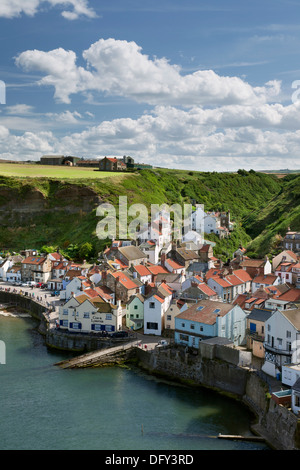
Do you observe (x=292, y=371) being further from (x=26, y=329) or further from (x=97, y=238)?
(x=97, y=238)

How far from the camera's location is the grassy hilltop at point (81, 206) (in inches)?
3519

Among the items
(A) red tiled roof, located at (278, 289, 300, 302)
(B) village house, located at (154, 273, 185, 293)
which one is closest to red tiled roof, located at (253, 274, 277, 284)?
(B) village house, located at (154, 273, 185, 293)

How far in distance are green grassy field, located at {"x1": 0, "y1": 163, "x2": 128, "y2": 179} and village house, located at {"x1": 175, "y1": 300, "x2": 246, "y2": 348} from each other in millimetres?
75285

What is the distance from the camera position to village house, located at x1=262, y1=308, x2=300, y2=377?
109 ft

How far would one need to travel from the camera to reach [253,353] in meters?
37.7

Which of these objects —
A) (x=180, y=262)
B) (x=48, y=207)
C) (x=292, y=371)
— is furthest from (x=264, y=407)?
(x=48, y=207)

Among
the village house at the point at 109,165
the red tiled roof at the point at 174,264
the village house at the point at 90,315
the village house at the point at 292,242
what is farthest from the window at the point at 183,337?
the village house at the point at 109,165

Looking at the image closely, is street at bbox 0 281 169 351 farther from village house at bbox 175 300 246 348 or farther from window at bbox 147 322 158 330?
village house at bbox 175 300 246 348

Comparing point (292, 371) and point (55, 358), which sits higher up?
point (292, 371)

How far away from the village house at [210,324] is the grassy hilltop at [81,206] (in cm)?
3972

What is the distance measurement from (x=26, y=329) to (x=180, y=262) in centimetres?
2376

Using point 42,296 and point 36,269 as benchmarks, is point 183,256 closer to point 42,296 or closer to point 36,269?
point 42,296

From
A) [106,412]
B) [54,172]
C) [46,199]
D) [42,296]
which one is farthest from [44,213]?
[106,412]

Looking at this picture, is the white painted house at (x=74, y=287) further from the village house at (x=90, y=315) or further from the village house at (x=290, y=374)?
the village house at (x=290, y=374)
